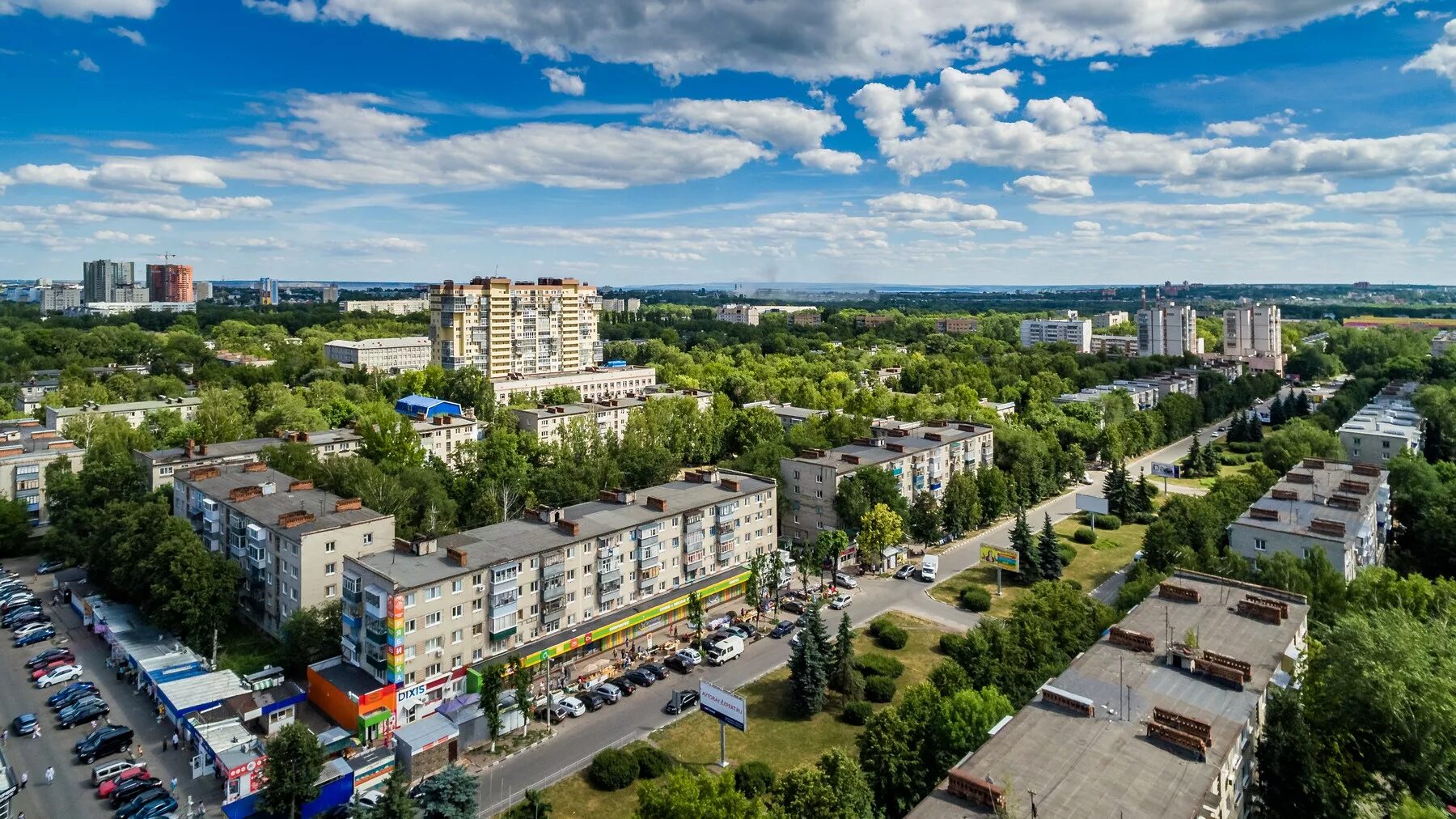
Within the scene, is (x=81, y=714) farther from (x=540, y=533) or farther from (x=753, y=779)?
(x=753, y=779)

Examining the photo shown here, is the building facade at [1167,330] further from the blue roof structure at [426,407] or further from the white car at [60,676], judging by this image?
the white car at [60,676]

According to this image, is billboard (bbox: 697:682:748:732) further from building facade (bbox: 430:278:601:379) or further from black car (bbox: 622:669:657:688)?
building facade (bbox: 430:278:601:379)

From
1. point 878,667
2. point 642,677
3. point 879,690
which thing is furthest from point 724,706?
point 878,667

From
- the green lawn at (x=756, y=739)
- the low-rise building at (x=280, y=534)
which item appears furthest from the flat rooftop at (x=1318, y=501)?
the low-rise building at (x=280, y=534)

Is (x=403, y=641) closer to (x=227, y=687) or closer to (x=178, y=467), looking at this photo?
(x=227, y=687)

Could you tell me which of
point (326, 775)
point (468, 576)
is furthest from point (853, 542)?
point (326, 775)
